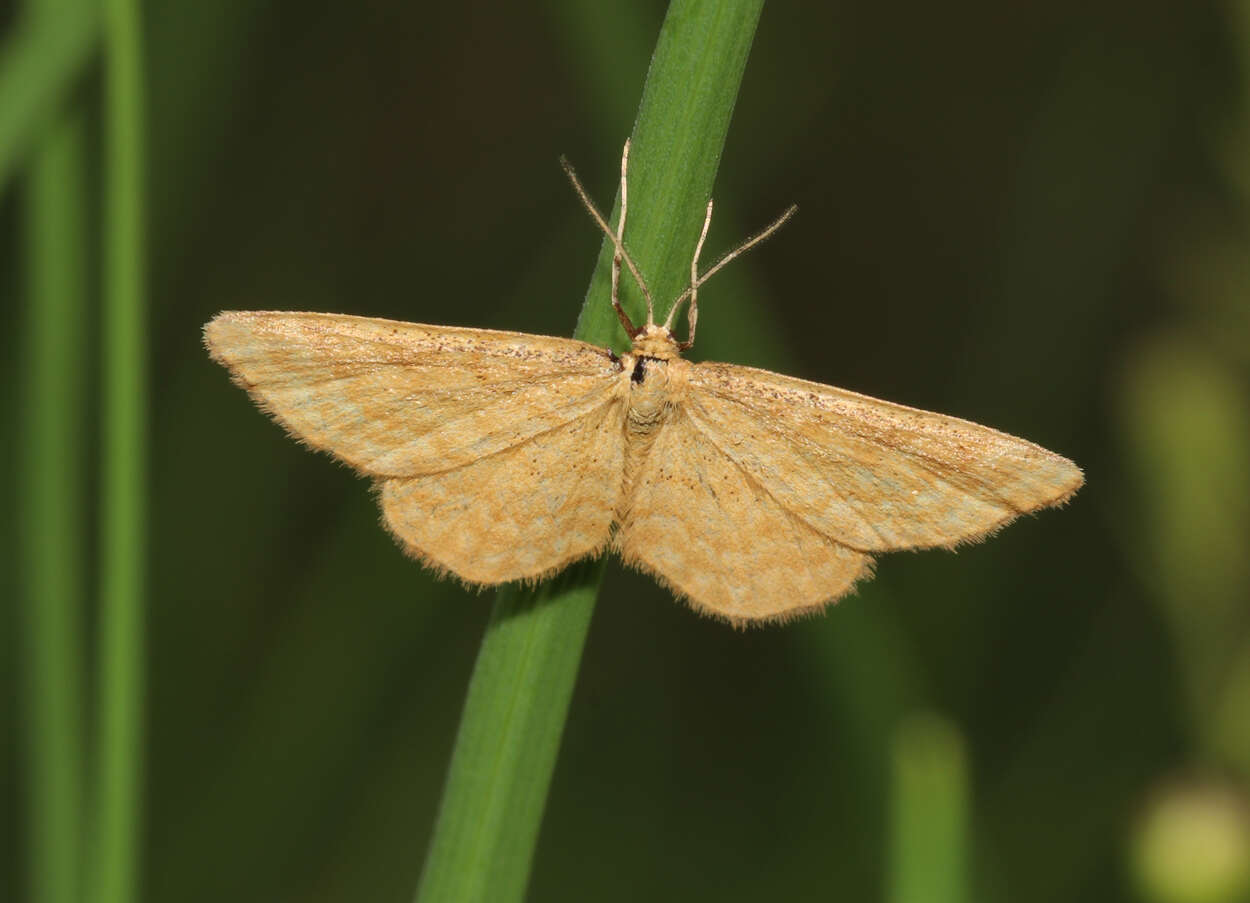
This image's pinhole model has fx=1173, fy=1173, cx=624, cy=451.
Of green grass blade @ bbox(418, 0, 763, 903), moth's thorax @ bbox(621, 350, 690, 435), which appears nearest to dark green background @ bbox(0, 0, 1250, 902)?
moth's thorax @ bbox(621, 350, 690, 435)

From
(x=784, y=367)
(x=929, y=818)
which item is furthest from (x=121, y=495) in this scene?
(x=784, y=367)

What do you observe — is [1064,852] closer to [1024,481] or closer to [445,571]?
[1024,481]

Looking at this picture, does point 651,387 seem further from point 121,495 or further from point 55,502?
point 55,502

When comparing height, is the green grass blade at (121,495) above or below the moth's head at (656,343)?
below

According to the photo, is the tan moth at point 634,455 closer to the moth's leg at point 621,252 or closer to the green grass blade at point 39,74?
the moth's leg at point 621,252

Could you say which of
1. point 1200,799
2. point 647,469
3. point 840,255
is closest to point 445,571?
point 647,469

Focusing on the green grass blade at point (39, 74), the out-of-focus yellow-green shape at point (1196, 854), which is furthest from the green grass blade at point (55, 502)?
the out-of-focus yellow-green shape at point (1196, 854)
